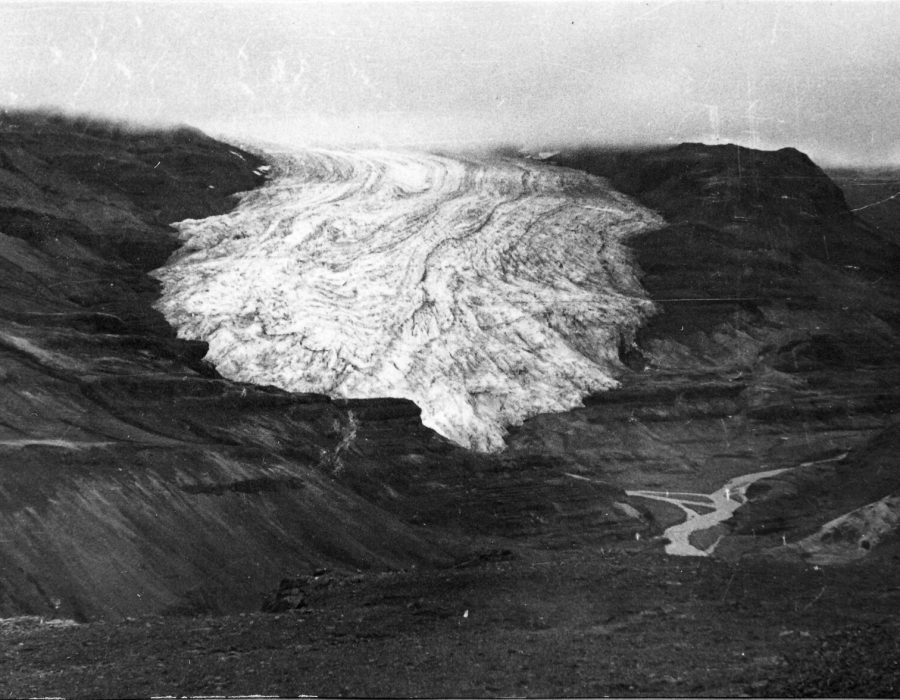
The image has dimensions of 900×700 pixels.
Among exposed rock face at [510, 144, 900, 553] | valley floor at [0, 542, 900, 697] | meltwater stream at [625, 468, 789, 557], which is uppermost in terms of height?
exposed rock face at [510, 144, 900, 553]

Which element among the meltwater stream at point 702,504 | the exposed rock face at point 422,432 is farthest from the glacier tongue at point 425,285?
the meltwater stream at point 702,504

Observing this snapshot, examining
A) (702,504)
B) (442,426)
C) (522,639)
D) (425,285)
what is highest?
(425,285)

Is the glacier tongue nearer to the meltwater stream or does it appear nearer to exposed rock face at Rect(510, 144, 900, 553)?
exposed rock face at Rect(510, 144, 900, 553)

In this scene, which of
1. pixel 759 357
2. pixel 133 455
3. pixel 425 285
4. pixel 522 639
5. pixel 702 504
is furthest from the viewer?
pixel 425 285

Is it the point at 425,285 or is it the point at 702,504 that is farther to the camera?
the point at 425,285

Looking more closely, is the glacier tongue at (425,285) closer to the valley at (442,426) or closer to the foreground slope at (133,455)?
the valley at (442,426)

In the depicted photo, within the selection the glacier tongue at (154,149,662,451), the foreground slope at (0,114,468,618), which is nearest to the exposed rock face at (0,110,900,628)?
the foreground slope at (0,114,468,618)

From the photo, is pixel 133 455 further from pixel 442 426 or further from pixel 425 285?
pixel 425 285

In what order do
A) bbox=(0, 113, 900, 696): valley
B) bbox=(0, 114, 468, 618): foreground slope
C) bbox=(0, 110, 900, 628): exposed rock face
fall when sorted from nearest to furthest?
bbox=(0, 113, 900, 696): valley → bbox=(0, 114, 468, 618): foreground slope → bbox=(0, 110, 900, 628): exposed rock face

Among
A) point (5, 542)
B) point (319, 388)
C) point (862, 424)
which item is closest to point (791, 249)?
point (862, 424)

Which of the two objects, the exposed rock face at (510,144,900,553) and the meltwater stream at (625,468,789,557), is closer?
the meltwater stream at (625,468,789,557)

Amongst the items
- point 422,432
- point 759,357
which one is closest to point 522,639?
point 422,432
